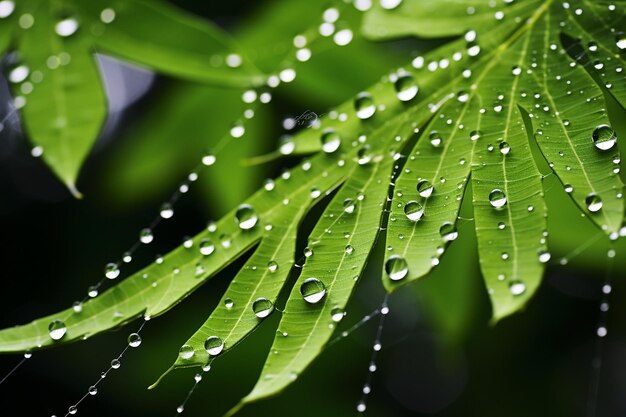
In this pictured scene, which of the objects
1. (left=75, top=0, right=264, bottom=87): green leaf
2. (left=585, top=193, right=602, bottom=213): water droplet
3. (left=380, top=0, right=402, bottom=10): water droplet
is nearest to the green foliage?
(left=585, top=193, right=602, bottom=213): water droplet

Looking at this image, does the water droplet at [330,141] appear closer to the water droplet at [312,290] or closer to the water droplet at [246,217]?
the water droplet at [246,217]

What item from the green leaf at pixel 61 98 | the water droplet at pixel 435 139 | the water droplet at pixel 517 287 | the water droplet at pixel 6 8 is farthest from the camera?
the water droplet at pixel 6 8

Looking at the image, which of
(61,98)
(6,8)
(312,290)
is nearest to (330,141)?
(312,290)

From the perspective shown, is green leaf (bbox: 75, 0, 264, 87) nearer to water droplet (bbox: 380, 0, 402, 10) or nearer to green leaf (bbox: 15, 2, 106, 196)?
green leaf (bbox: 15, 2, 106, 196)

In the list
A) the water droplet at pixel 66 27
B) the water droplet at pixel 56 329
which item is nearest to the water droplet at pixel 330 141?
the water droplet at pixel 56 329

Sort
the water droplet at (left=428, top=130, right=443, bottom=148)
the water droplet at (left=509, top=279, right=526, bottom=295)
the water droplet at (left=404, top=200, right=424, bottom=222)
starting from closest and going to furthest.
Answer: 1. the water droplet at (left=509, top=279, right=526, bottom=295)
2. the water droplet at (left=404, top=200, right=424, bottom=222)
3. the water droplet at (left=428, top=130, right=443, bottom=148)

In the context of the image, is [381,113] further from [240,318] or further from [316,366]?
[316,366]

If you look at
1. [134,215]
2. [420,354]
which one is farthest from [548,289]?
[134,215]
